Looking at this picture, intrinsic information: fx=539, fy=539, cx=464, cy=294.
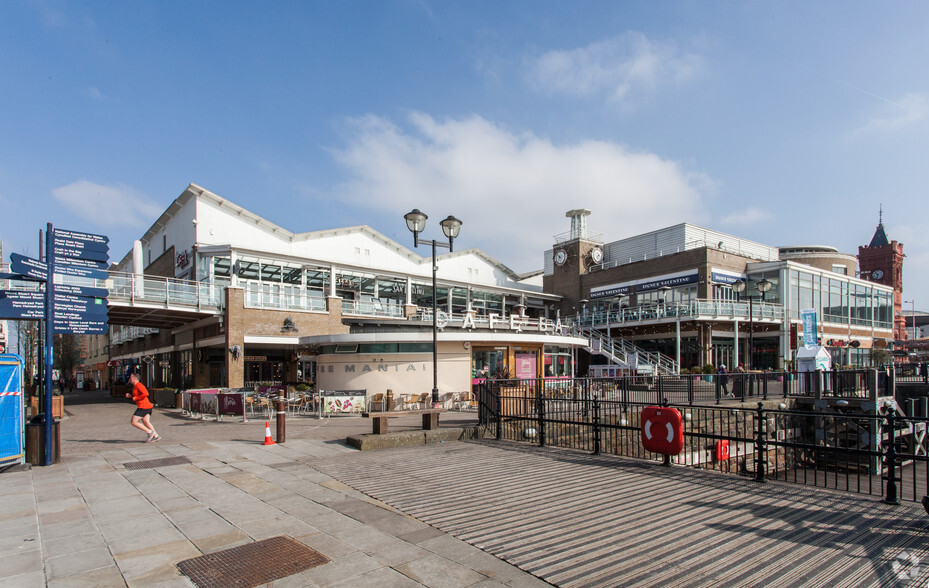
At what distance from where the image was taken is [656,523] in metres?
6.08

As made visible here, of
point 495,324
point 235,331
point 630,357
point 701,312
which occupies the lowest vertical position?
point 630,357

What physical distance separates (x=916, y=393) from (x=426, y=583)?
26067 mm

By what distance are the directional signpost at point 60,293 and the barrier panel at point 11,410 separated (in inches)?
15.7

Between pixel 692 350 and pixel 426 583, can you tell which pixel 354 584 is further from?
pixel 692 350

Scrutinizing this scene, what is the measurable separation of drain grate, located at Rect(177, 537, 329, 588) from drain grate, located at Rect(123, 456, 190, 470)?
5.56m

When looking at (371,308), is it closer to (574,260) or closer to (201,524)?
(574,260)

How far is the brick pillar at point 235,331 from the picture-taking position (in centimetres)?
2625

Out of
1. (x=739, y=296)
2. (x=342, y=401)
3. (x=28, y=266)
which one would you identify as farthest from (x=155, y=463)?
(x=739, y=296)

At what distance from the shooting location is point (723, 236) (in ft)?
156

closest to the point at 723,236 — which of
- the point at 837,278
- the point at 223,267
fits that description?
the point at 837,278

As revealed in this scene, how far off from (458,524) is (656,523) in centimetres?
224

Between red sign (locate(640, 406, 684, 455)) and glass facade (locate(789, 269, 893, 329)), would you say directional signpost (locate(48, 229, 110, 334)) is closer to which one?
red sign (locate(640, 406, 684, 455))

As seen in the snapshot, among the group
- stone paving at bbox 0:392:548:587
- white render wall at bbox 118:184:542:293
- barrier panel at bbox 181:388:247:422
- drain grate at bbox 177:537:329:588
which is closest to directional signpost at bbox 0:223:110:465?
stone paving at bbox 0:392:548:587

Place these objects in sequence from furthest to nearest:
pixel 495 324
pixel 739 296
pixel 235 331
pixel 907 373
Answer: pixel 739 296 → pixel 495 324 → pixel 907 373 → pixel 235 331
